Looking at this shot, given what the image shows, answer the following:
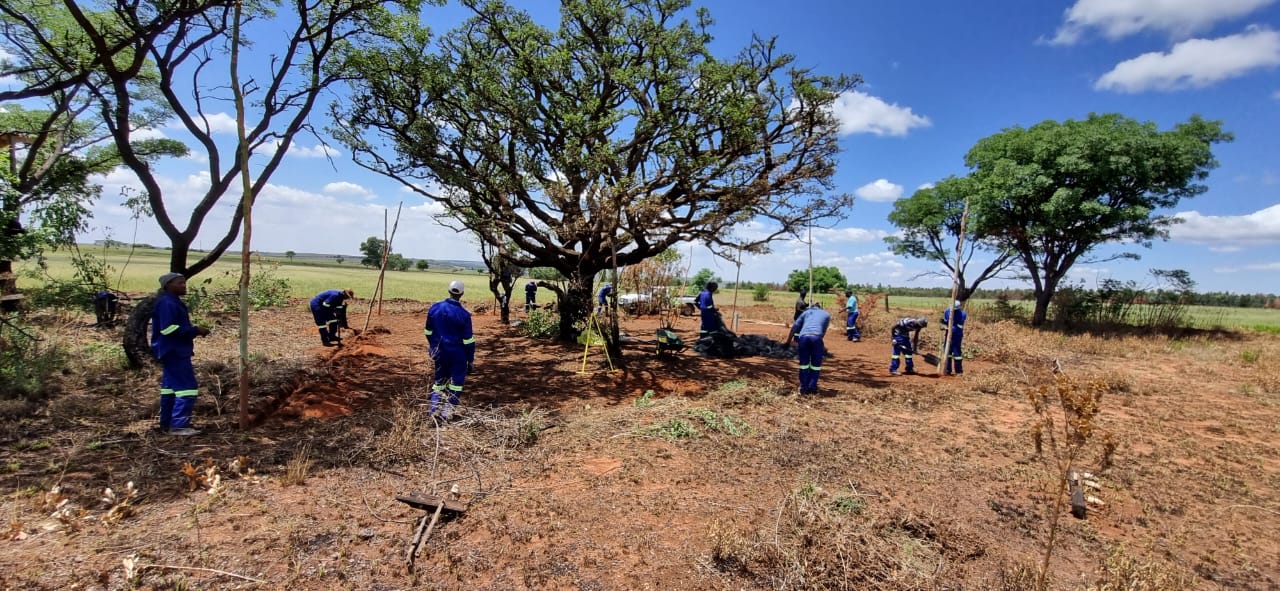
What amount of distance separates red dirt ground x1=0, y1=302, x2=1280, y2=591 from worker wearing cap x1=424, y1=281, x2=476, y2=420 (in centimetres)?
55

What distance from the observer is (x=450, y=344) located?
20.5 ft

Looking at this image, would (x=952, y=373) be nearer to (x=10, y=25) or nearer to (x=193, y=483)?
(x=193, y=483)

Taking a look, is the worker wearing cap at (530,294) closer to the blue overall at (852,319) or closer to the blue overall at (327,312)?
the blue overall at (327,312)

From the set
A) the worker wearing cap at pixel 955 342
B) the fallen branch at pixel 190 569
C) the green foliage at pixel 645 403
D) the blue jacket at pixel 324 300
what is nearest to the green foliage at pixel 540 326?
the blue jacket at pixel 324 300

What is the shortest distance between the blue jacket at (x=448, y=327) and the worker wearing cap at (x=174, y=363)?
7.48ft

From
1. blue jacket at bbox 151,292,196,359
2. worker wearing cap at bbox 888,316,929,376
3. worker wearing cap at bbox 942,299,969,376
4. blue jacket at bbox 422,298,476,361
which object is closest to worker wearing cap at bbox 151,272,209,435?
blue jacket at bbox 151,292,196,359

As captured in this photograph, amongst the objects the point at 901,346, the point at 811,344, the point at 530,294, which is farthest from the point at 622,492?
the point at 530,294

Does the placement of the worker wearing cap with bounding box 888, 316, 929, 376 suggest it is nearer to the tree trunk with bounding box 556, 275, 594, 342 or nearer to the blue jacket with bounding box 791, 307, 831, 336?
the blue jacket with bounding box 791, 307, 831, 336

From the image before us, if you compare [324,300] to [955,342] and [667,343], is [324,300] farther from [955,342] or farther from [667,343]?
[955,342]

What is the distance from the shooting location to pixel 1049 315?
65.7ft

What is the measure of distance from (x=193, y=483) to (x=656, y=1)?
35.4 ft

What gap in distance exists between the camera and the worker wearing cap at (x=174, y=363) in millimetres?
5237

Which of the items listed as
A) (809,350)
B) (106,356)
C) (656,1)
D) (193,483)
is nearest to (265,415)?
(193,483)

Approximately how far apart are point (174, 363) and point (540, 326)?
333 inches
